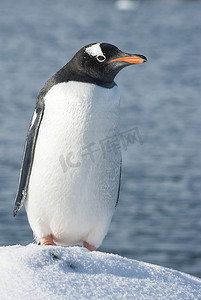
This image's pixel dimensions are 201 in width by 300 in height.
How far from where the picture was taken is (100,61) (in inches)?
186

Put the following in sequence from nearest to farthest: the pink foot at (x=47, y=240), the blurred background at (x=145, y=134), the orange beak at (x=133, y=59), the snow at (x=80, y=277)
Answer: the snow at (x=80, y=277), the orange beak at (x=133, y=59), the pink foot at (x=47, y=240), the blurred background at (x=145, y=134)

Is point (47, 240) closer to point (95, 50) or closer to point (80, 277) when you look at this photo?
point (80, 277)

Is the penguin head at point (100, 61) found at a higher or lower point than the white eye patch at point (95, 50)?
lower

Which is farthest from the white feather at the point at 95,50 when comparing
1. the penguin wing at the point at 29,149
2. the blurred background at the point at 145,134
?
the blurred background at the point at 145,134

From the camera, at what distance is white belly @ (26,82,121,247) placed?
15.6ft

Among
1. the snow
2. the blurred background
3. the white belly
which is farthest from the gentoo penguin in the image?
the blurred background

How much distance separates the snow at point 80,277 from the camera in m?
3.55

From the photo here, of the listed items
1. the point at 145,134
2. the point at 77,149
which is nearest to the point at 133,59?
the point at 77,149

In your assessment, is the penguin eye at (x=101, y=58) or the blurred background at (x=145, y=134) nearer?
the penguin eye at (x=101, y=58)

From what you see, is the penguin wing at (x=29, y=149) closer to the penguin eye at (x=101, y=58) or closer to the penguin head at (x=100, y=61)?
the penguin head at (x=100, y=61)

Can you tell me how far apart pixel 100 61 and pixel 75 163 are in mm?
740

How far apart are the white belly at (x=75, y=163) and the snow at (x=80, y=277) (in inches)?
31.2

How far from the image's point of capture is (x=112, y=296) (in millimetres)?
3600

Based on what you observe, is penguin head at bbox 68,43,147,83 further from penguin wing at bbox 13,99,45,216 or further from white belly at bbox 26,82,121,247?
penguin wing at bbox 13,99,45,216
